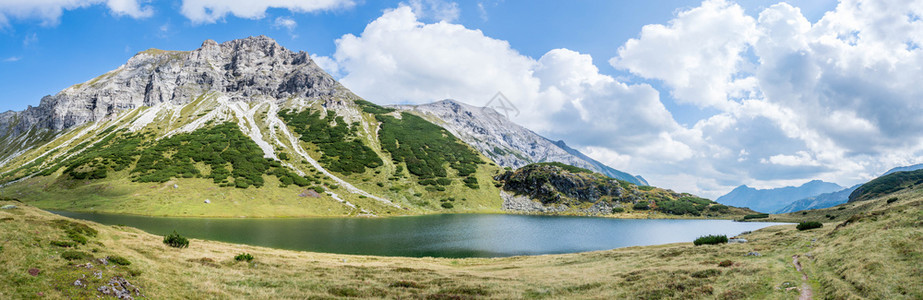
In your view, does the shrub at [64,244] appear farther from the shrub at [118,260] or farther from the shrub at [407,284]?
the shrub at [407,284]

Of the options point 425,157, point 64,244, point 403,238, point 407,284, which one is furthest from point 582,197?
point 64,244

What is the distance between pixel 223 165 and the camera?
407 feet

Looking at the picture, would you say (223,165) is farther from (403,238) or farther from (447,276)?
(447,276)

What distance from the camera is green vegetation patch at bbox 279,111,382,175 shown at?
150625mm

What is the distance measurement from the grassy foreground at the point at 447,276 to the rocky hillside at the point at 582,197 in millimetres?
127510

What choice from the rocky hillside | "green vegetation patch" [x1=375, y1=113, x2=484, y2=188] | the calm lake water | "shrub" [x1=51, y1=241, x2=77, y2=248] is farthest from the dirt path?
"green vegetation patch" [x1=375, y1=113, x2=484, y2=188]

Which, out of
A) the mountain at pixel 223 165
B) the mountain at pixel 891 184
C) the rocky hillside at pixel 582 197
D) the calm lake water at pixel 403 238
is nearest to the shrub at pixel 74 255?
the calm lake water at pixel 403 238

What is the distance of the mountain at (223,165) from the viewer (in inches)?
3927

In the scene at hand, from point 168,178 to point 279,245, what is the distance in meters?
81.0

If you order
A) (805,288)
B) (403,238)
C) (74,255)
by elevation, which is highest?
(74,255)

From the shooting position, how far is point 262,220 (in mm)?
88812

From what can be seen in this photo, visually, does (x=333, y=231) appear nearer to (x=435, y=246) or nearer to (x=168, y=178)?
(x=435, y=246)

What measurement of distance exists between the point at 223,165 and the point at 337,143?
173ft

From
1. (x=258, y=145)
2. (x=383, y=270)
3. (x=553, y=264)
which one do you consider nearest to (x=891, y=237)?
(x=553, y=264)
